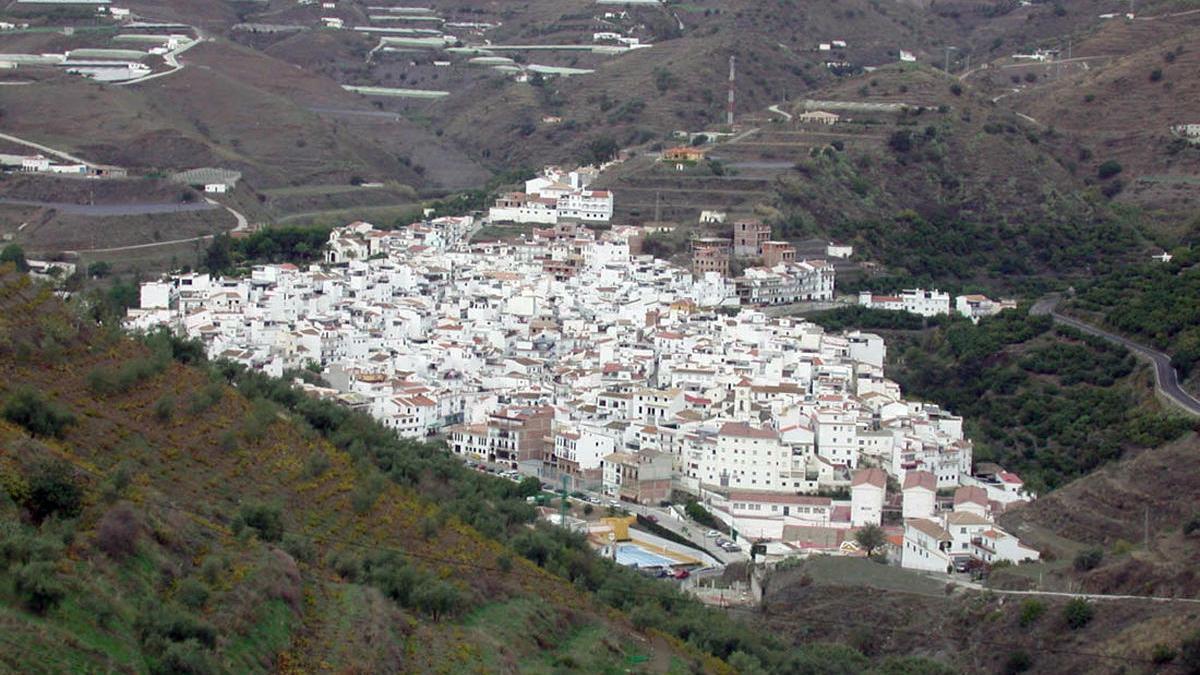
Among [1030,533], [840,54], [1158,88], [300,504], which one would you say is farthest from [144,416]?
[840,54]

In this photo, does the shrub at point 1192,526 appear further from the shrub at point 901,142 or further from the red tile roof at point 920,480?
the shrub at point 901,142

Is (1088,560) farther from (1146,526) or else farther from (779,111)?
(779,111)

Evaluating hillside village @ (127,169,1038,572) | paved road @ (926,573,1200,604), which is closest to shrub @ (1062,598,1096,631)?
paved road @ (926,573,1200,604)

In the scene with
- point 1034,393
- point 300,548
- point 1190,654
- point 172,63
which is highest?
point 172,63

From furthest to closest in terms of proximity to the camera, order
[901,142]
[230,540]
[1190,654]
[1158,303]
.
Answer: [901,142] < [1158,303] < [1190,654] < [230,540]

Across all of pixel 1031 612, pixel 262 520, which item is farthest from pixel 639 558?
pixel 262 520

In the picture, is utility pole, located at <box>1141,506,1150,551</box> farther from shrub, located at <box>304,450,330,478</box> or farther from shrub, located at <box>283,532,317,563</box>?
shrub, located at <box>283,532,317,563</box>

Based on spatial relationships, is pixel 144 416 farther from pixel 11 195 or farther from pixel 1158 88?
pixel 1158 88

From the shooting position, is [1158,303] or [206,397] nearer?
[206,397]
